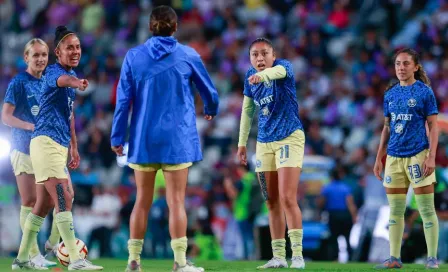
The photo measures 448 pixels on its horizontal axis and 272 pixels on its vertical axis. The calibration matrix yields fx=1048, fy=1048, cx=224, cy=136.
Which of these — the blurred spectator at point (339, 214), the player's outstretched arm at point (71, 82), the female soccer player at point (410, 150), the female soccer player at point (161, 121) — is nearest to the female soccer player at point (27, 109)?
the player's outstretched arm at point (71, 82)

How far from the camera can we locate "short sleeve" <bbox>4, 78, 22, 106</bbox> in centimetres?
1220

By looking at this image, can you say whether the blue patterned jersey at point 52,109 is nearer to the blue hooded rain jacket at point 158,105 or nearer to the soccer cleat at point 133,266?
the blue hooded rain jacket at point 158,105

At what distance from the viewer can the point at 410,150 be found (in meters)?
11.9

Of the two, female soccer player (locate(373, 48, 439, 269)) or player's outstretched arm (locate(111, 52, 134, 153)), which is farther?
female soccer player (locate(373, 48, 439, 269))

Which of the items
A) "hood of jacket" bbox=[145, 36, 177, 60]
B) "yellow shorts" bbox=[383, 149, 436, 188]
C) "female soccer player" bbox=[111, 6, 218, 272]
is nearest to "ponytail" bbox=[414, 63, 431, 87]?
"yellow shorts" bbox=[383, 149, 436, 188]

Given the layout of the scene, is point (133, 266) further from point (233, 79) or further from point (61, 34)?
point (233, 79)

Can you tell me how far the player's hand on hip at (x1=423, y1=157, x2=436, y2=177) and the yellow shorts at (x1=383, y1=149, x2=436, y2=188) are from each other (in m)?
0.05

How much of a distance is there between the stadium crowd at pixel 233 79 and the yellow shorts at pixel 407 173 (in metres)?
4.74

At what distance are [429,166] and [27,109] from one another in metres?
4.71

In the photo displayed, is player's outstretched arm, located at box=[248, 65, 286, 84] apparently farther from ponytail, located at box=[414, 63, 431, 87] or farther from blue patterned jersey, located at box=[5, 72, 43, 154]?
blue patterned jersey, located at box=[5, 72, 43, 154]

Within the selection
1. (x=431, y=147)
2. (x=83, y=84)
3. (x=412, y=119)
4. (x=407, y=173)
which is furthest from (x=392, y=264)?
(x=83, y=84)

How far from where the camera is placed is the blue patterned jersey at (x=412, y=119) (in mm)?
11906

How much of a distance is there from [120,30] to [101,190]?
674 cm

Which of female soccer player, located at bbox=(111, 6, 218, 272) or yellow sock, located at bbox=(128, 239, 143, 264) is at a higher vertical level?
female soccer player, located at bbox=(111, 6, 218, 272)
